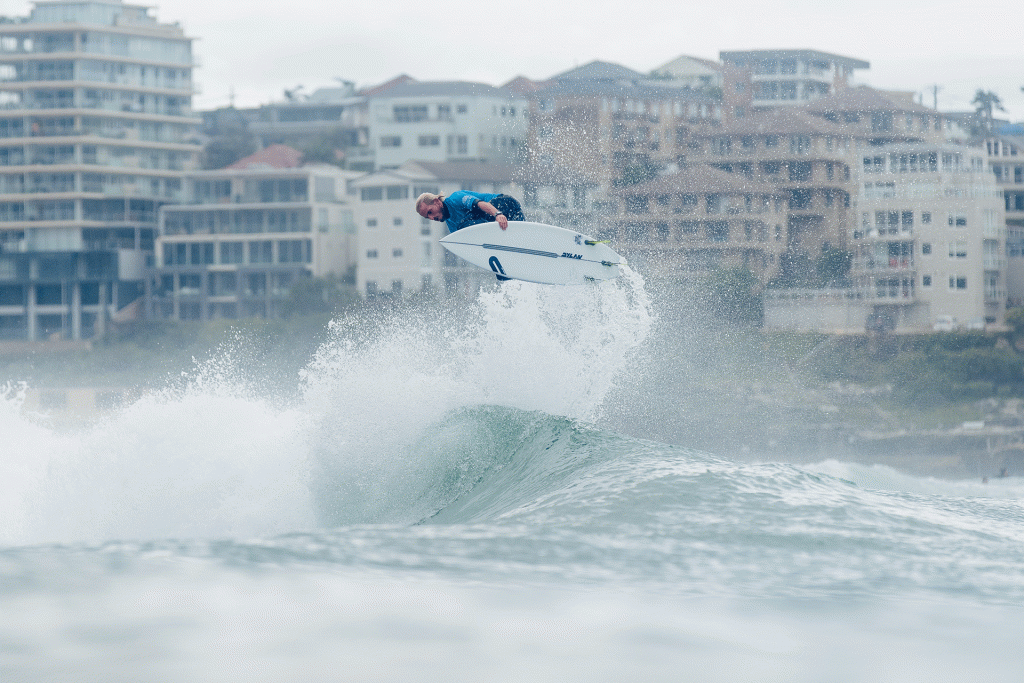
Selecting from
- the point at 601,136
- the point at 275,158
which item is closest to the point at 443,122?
the point at 275,158

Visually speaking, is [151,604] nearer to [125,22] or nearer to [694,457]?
[694,457]

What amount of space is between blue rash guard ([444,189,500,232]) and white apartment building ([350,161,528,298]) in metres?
37.5

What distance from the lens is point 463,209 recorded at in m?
13.3

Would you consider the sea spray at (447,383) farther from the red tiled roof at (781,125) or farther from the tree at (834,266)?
the red tiled roof at (781,125)

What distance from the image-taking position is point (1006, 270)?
48.4 metres

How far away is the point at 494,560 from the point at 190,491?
6.09 meters

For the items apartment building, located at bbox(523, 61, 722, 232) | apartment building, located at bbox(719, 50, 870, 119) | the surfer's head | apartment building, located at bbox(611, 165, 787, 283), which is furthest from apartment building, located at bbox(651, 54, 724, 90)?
the surfer's head

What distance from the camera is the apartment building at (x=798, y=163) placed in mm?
49938

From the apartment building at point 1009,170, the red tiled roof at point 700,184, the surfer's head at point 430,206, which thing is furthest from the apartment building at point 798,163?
the surfer's head at point 430,206

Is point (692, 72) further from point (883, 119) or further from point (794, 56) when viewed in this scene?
point (883, 119)

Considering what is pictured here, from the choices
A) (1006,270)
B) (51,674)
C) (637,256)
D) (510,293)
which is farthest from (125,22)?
(51,674)

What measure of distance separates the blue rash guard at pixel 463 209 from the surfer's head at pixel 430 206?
225mm

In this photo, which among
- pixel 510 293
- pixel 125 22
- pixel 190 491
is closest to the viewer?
pixel 190 491

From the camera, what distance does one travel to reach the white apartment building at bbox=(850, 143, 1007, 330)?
155 feet
